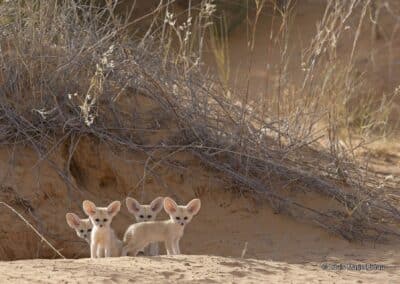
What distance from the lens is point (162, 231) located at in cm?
692

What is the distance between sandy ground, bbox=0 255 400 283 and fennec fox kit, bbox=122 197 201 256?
0.54 metres

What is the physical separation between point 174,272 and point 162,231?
3.17ft

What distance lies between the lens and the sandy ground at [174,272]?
19.0 ft

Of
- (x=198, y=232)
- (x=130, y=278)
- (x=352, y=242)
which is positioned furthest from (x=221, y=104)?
(x=130, y=278)

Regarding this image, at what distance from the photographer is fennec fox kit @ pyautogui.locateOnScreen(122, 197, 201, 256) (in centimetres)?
690

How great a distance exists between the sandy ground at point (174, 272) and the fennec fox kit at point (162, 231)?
54 centimetres

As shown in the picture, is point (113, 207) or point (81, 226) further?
point (81, 226)

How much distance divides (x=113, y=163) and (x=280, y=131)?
154cm

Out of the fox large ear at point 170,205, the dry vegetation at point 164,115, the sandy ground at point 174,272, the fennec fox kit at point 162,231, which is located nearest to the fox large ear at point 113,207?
the fennec fox kit at point 162,231

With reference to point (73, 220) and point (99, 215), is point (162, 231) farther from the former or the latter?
point (73, 220)

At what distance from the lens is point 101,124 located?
27.9ft

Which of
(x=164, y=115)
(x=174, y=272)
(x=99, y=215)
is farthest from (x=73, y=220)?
(x=164, y=115)

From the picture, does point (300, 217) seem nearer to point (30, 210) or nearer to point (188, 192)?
point (188, 192)

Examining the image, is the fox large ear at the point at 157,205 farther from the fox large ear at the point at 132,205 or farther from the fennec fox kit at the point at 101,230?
the fennec fox kit at the point at 101,230
